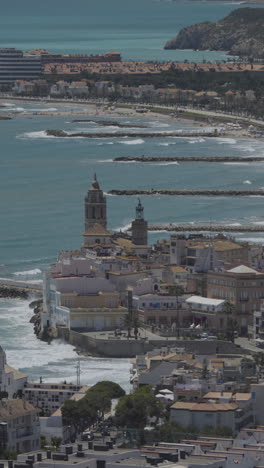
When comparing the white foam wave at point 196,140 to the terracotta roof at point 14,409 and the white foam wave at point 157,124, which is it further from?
the terracotta roof at point 14,409

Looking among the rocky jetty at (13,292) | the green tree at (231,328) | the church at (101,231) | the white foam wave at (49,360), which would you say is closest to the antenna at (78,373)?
the white foam wave at (49,360)

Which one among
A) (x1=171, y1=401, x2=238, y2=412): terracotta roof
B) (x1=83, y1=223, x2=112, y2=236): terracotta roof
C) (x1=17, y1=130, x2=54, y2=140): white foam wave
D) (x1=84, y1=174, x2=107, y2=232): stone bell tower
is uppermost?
(x1=84, y1=174, x2=107, y2=232): stone bell tower

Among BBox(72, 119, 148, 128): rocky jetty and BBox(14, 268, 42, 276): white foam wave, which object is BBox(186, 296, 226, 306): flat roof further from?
BBox(72, 119, 148, 128): rocky jetty

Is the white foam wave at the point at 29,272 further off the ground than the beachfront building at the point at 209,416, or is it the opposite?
the beachfront building at the point at 209,416

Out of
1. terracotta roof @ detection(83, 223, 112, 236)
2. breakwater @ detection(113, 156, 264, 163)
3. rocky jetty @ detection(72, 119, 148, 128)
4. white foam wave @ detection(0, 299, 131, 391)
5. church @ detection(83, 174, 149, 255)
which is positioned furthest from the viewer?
rocky jetty @ detection(72, 119, 148, 128)

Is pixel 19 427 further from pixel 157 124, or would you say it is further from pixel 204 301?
pixel 157 124

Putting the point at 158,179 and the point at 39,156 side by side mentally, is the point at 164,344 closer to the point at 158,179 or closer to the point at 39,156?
the point at 158,179

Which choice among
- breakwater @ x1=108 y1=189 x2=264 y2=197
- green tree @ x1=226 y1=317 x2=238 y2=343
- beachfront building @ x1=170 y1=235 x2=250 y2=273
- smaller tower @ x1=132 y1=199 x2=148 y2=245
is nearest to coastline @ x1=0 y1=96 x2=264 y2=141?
breakwater @ x1=108 y1=189 x2=264 y2=197
